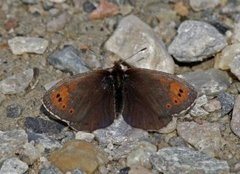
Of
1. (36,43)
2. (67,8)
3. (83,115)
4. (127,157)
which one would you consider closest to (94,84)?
(83,115)

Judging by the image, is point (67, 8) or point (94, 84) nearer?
point (94, 84)

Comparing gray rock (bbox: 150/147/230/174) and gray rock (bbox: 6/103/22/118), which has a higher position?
gray rock (bbox: 150/147/230/174)

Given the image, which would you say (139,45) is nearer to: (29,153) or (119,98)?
→ (119,98)

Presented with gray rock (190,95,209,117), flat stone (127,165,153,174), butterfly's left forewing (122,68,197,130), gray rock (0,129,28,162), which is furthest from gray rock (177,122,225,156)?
gray rock (0,129,28,162)

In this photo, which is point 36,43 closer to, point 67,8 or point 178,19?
point 67,8

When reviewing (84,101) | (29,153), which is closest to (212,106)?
(84,101)

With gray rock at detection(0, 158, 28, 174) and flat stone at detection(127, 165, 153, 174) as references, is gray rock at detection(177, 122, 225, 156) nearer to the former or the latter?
flat stone at detection(127, 165, 153, 174)

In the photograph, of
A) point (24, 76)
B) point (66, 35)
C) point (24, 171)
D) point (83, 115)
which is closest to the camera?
point (24, 171)
